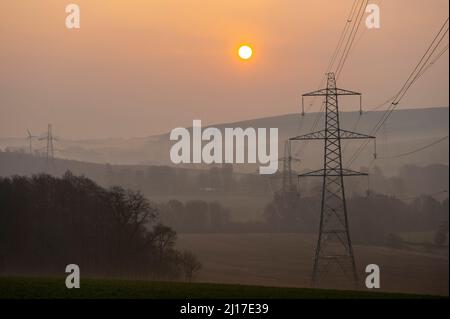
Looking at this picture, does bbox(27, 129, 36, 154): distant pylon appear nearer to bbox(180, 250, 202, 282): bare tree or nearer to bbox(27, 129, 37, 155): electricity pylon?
bbox(27, 129, 37, 155): electricity pylon

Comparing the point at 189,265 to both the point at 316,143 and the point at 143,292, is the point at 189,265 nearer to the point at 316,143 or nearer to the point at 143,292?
the point at 316,143

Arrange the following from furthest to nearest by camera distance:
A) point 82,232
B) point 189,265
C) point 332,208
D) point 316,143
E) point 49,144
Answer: point 49,144
point 316,143
point 82,232
point 189,265
point 332,208

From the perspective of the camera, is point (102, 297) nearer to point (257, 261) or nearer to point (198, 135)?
point (257, 261)

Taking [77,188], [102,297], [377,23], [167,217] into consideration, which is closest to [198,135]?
[167,217]

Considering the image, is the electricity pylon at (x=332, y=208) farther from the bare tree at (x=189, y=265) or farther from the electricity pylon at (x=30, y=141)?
the electricity pylon at (x=30, y=141)

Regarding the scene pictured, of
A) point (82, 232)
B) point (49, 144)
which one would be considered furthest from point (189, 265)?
point (49, 144)

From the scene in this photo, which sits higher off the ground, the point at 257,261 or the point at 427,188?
the point at 427,188
